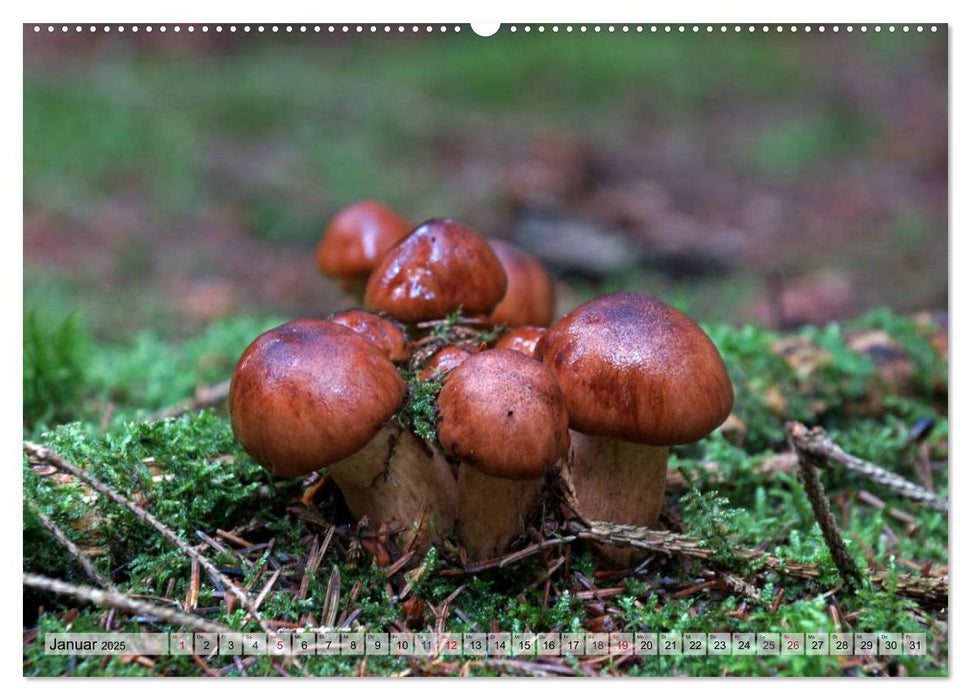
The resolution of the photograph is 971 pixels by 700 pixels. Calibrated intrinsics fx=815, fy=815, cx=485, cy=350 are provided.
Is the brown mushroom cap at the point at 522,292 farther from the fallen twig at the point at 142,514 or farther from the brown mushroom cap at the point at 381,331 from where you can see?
the fallen twig at the point at 142,514

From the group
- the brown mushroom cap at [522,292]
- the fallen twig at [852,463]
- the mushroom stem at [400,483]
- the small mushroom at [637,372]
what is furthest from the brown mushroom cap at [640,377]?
the brown mushroom cap at [522,292]

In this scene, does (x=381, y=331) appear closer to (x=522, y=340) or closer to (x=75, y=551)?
(x=522, y=340)

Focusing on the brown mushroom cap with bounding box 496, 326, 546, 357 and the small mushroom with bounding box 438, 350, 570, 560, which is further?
the brown mushroom cap with bounding box 496, 326, 546, 357

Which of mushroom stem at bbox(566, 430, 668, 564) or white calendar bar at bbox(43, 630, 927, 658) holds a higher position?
mushroom stem at bbox(566, 430, 668, 564)

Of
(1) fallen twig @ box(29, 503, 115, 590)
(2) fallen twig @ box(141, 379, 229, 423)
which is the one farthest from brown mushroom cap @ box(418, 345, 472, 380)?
(2) fallen twig @ box(141, 379, 229, 423)

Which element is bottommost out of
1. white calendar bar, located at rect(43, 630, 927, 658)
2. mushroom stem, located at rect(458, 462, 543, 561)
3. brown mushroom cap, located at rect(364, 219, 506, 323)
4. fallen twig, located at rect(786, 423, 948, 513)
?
white calendar bar, located at rect(43, 630, 927, 658)

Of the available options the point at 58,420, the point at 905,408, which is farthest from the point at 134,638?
the point at 905,408

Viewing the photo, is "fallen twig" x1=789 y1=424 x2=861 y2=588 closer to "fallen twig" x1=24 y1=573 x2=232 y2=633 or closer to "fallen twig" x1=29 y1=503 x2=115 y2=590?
"fallen twig" x1=24 y1=573 x2=232 y2=633
